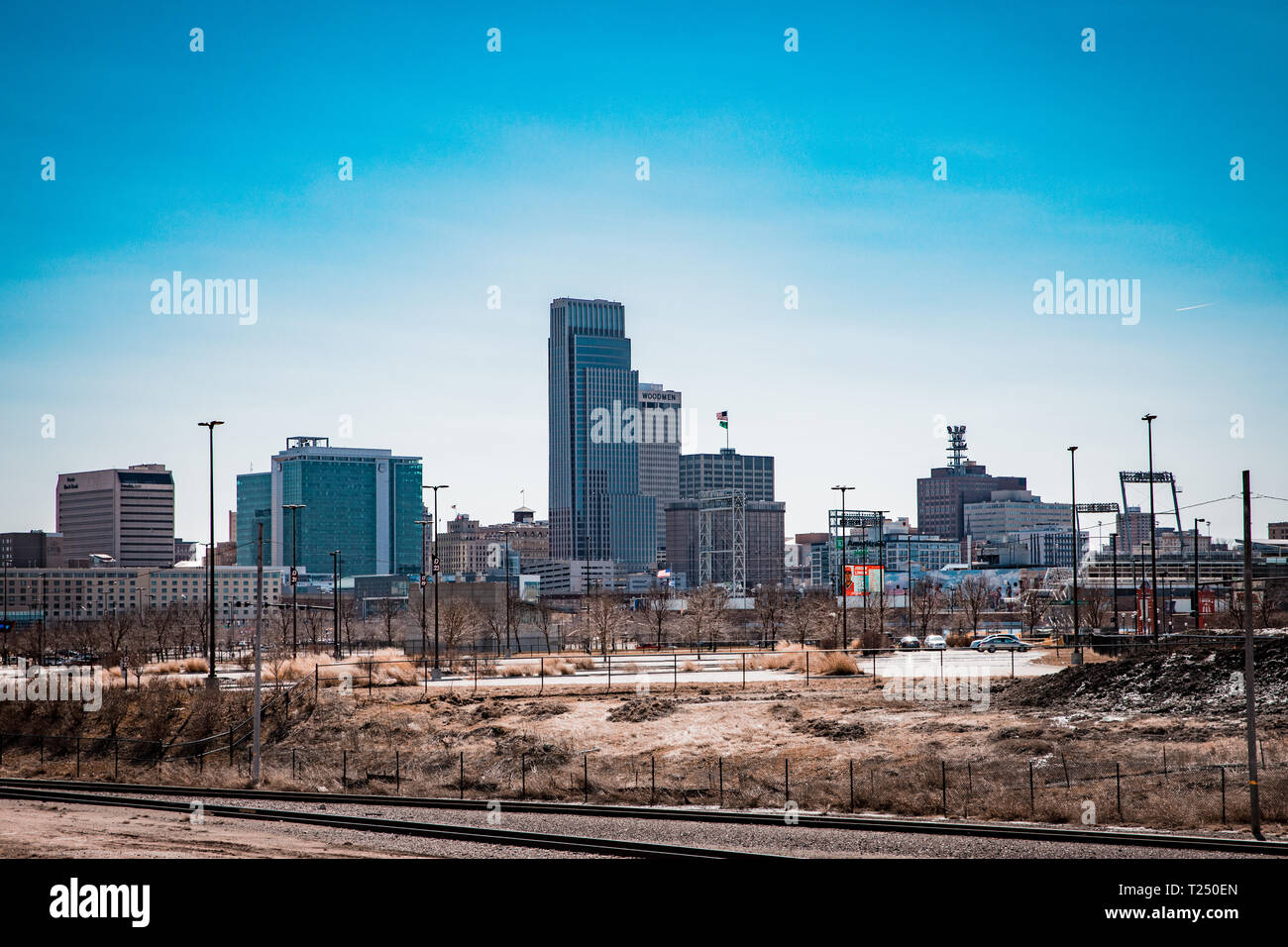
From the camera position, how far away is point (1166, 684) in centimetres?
4725

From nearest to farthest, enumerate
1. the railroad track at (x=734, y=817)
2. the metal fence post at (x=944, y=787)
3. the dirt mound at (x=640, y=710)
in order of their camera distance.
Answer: the railroad track at (x=734, y=817) < the metal fence post at (x=944, y=787) < the dirt mound at (x=640, y=710)

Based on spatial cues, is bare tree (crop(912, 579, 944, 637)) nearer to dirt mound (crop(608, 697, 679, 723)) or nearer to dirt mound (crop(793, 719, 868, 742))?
dirt mound (crop(608, 697, 679, 723))

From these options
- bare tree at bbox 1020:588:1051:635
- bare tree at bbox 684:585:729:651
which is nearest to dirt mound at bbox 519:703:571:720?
bare tree at bbox 684:585:729:651

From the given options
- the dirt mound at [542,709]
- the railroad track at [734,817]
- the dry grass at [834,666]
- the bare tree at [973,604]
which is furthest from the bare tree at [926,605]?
the railroad track at [734,817]

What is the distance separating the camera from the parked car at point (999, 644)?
7944 centimetres

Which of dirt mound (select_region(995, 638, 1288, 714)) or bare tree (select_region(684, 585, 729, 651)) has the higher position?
dirt mound (select_region(995, 638, 1288, 714))

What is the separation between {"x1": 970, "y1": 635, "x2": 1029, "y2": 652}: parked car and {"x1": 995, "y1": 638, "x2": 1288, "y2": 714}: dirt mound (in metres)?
27.6

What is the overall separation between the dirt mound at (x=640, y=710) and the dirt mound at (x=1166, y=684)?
13.8 metres

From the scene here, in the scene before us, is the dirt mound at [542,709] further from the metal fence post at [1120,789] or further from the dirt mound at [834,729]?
the metal fence post at [1120,789]

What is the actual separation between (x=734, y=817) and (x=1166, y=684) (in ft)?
80.3

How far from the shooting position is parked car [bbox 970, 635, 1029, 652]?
79.4 meters

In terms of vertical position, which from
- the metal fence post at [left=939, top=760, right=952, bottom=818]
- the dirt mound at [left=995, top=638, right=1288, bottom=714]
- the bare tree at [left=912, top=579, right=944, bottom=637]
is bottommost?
the bare tree at [left=912, top=579, right=944, bottom=637]
